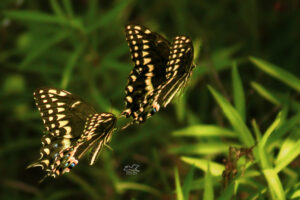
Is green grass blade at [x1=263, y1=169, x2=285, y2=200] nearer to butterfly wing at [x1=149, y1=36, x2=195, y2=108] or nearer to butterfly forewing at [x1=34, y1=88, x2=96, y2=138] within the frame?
butterfly wing at [x1=149, y1=36, x2=195, y2=108]

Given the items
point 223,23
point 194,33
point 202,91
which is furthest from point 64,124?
point 223,23

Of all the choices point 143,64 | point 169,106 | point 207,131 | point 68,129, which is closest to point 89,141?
point 68,129

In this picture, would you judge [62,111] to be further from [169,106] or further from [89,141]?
[169,106]

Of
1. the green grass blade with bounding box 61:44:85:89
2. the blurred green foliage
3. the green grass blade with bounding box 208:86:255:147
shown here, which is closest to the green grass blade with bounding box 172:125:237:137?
the blurred green foliage

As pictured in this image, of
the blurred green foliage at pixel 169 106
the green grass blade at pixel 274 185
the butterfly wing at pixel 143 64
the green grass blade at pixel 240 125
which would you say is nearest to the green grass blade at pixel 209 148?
the blurred green foliage at pixel 169 106

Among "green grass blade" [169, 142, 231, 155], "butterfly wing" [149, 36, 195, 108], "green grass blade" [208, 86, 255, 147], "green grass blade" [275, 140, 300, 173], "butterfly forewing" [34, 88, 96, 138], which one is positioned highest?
"butterfly wing" [149, 36, 195, 108]

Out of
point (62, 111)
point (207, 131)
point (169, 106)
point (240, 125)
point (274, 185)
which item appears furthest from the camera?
point (169, 106)

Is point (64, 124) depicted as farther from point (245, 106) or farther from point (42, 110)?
point (245, 106)

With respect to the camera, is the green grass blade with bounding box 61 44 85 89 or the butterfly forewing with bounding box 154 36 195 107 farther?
the green grass blade with bounding box 61 44 85 89

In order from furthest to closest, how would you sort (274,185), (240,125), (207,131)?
(207,131), (240,125), (274,185)
